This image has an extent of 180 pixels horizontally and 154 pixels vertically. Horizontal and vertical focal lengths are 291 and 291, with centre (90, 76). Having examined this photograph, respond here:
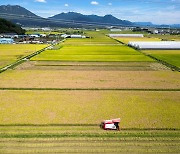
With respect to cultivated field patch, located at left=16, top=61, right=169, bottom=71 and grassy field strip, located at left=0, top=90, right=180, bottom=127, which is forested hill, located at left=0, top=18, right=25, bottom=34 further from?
grassy field strip, located at left=0, top=90, right=180, bottom=127

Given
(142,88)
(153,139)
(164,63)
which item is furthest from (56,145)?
(164,63)

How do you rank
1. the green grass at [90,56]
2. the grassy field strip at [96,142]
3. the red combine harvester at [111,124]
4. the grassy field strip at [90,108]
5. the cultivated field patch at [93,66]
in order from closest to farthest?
1. the grassy field strip at [96,142]
2. the red combine harvester at [111,124]
3. the grassy field strip at [90,108]
4. the cultivated field patch at [93,66]
5. the green grass at [90,56]

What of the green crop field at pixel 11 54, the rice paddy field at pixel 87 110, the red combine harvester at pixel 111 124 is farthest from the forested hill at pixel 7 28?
the red combine harvester at pixel 111 124

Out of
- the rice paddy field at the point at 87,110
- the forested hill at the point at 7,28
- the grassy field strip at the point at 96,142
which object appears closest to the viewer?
the grassy field strip at the point at 96,142

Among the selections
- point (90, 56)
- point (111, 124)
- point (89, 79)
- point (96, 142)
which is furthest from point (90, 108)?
point (90, 56)

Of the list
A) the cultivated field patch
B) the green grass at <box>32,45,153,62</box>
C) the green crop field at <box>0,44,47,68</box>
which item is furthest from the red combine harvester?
the green grass at <box>32,45,153,62</box>

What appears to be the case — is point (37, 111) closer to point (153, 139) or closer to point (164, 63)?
point (153, 139)

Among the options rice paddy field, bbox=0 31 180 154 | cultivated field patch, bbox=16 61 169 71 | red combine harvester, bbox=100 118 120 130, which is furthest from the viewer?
cultivated field patch, bbox=16 61 169 71

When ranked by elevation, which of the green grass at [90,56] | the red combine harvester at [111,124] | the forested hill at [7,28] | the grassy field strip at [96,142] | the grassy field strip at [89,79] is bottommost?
the green grass at [90,56]

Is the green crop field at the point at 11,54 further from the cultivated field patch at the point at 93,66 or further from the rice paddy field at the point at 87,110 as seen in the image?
the rice paddy field at the point at 87,110
